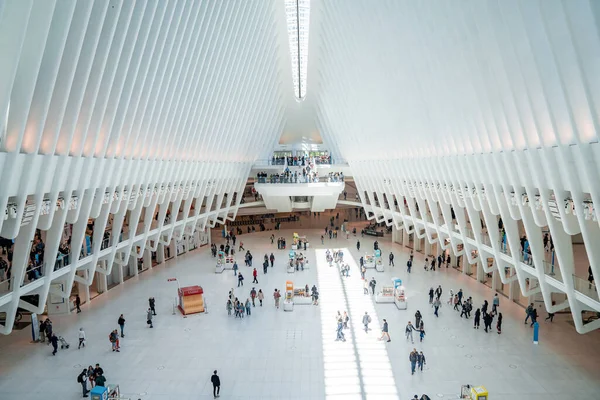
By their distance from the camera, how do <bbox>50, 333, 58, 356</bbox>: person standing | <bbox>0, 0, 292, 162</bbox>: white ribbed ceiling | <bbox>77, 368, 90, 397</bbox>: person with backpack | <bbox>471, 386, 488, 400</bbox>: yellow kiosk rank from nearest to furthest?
<bbox>0, 0, 292, 162</bbox>: white ribbed ceiling, <bbox>471, 386, 488, 400</bbox>: yellow kiosk, <bbox>77, 368, 90, 397</bbox>: person with backpack, <bbox>50, 333, 58, 356</bbox>: person standing

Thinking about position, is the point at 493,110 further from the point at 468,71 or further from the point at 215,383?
the point at 215,383

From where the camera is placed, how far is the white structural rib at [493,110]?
344 inches

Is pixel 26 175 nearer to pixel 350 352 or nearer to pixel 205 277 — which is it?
pixel 350 352

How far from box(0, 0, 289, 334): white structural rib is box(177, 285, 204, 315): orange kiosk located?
3.49 meters

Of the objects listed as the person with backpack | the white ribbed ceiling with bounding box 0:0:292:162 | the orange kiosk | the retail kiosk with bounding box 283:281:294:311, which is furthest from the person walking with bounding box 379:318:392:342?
the white ribbed ceiling with bounding box 0:0:292:162

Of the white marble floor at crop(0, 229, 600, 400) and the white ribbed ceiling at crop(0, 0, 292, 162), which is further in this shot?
the white marble floor at crop(0, 229, 600, 400)

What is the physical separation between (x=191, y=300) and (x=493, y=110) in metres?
13.1

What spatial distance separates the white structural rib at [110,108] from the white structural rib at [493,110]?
21.9 ft

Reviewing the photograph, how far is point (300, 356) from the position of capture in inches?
564

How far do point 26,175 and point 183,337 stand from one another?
803 centimetres

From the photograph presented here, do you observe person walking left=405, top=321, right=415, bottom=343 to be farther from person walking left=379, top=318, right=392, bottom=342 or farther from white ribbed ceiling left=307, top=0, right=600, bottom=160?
white ribbed ceiling left=307, top=0, right=600, bottom=160

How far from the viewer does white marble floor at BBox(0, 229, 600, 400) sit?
12.2 metres

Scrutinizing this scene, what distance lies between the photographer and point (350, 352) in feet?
48.0

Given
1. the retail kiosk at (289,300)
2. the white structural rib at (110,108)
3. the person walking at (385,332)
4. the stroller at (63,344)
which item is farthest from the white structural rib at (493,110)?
the stroller at (63,344)
